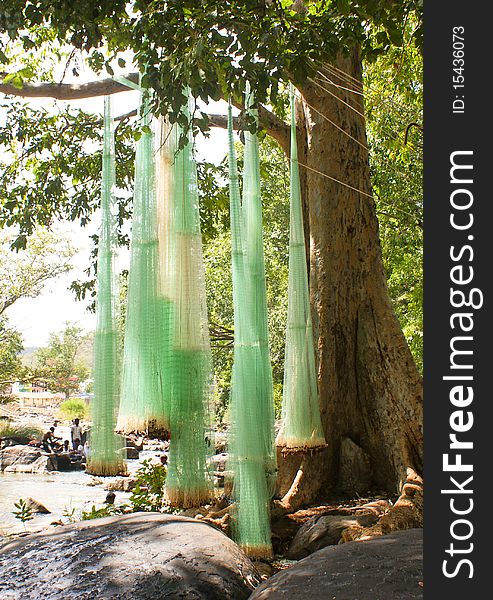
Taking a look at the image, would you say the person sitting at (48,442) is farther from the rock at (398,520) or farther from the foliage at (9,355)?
the rock at (398,520)

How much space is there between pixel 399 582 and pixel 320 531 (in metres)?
2.10

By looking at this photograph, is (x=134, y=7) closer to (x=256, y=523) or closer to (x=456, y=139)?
(x=456, y=139)

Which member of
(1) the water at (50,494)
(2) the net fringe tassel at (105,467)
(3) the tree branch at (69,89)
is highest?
(3) the tree branch at (69,89)

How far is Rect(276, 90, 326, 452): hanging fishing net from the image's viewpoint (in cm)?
407

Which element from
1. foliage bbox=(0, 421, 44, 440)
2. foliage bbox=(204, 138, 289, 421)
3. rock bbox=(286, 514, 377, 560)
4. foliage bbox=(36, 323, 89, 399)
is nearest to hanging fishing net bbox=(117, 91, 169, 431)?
rock bbox=(286, 514, 377, 560)

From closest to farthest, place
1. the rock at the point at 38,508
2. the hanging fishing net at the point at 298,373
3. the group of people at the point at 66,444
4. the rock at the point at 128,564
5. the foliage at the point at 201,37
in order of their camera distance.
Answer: the rock at the point at 128,564 < the foliage at the point at 201,37 < the hanging fishing net at the point at 298,373 < the rock at the point at 38,508 < the group of people at the point at 66,444

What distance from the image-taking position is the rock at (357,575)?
1935 mm

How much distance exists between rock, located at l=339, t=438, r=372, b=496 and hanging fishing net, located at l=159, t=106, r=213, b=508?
5.03 ft

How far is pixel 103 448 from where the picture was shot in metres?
3.58

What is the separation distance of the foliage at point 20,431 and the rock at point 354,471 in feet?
44.4

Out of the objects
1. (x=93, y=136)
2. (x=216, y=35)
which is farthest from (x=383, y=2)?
(x=93, y=136)

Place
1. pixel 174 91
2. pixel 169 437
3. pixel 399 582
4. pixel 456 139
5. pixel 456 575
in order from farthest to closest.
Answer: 1. pixel 169 437
2. pixel 174 91
3. pixel 399 582
4. pixel 456 139
5. pixel 456 575

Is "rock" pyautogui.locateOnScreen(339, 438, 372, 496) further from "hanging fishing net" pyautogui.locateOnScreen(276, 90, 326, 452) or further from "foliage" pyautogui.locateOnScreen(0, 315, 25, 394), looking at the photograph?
"foliage" pyautogui.locateOnScreen(0, 315, 25, 394)

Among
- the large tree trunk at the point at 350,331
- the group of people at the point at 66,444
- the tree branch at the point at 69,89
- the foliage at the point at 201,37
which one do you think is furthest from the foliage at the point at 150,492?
the group of people at the point at 66,444
